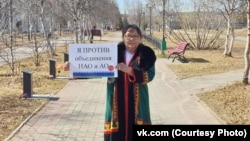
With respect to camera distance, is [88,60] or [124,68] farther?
[88,60]

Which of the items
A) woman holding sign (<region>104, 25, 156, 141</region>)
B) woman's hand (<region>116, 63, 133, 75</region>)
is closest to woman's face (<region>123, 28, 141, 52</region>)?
woman holding sign (<region>104, 25, 156, 141</region>)

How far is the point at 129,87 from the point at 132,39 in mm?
468

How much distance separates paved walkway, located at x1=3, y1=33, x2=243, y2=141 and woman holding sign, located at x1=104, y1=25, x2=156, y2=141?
257 centimetres

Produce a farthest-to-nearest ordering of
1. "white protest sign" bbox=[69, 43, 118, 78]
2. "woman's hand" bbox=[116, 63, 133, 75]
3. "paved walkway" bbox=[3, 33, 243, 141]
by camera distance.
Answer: "paved walkway" bbox=[3, 33, 243, 141], "white protest sign" bbox=[69, 43, 118, 78], "woman's hand" bbox=[116, 63, 133, 75]

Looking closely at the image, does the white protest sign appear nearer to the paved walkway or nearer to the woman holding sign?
the woman holding sign

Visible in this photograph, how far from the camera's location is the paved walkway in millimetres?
6934

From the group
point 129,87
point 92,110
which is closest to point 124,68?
point 129,87

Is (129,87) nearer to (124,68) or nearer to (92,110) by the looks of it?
(124,68)

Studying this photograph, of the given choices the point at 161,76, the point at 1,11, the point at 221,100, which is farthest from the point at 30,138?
the point at 161,76

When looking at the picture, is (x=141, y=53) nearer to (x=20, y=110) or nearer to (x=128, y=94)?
(x=128, y=94)

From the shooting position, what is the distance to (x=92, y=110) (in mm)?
8781

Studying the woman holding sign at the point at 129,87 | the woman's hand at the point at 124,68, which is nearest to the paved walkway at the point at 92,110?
the woman holding sign at the point at 129,87

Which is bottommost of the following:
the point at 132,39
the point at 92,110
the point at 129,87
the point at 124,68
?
the point at 92,110

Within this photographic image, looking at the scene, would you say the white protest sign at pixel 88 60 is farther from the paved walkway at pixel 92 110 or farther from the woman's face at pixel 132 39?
the paved walkway at pixel 92 110
